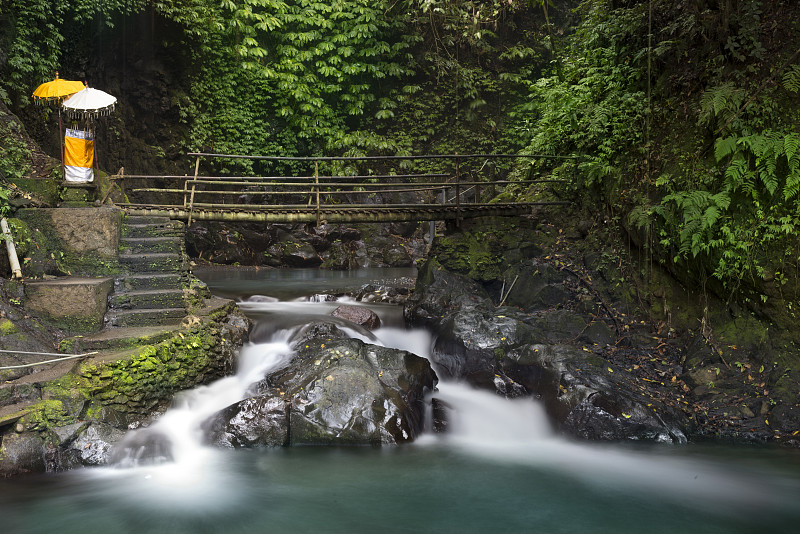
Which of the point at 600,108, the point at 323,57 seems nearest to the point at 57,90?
the point at 600,108

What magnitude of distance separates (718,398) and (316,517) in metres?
4.99

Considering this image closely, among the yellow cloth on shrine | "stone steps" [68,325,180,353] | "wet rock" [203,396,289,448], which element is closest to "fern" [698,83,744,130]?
"wet rock" [203,396,289,448]

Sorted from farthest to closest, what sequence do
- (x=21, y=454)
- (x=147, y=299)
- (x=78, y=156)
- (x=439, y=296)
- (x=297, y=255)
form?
(x=297, y=255)
(x=439, y=296)
(x=78, y=156)
(x=147, y=299)
(x=21, y=454)

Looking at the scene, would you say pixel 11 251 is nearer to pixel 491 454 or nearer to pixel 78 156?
pixel 78 156

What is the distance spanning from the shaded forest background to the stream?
247cm

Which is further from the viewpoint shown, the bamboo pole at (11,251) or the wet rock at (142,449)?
the bamboo pole at (11,251)

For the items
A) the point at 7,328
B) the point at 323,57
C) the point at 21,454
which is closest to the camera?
the point at 21,454

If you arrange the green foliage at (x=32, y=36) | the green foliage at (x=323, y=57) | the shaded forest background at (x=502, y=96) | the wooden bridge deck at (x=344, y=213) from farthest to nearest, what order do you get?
the green foliage at (x=323, y=57)
the green foliage at (x=32, y=36)
the wooden bridge deck at (x=344, y=213)
the shaded forest background at (x=502, y=96)

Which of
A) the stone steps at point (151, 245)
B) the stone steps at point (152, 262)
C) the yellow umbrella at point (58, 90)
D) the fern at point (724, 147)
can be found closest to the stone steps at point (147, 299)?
the stone steps at point (152, 262)

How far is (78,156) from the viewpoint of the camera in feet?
26.2

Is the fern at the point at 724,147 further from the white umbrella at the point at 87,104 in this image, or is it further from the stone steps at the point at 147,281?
the white umbrella at the point at 87,104

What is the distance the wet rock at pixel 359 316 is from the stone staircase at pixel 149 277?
2.59 m

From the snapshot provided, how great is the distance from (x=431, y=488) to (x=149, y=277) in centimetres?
477

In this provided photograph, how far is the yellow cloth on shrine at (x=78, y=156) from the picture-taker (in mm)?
7918
